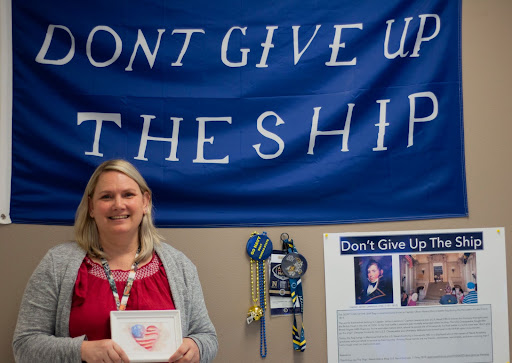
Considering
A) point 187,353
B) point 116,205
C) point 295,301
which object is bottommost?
point 187,353

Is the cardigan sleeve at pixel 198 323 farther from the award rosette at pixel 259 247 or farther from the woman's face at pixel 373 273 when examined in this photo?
the woman's face at pixel 373 273

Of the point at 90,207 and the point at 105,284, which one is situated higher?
the point at 90,207

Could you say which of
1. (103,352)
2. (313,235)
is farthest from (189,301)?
(313,235)

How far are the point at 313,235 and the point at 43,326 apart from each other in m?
1.04

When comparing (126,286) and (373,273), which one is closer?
(126,286)

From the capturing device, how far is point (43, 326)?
1.78m

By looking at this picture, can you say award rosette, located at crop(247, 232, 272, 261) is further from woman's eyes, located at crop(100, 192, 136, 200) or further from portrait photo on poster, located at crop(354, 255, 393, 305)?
woman's eyes, located at crop(100, 192, 136, 200)

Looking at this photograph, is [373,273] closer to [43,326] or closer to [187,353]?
[187,353]

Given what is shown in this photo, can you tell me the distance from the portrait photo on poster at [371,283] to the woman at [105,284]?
2.11 feet

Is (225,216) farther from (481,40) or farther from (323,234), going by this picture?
(481,40)

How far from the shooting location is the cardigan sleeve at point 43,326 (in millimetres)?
1714

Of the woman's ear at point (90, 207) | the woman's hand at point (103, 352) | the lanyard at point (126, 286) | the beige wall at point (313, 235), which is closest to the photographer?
the woman's hand at point (103, 352)

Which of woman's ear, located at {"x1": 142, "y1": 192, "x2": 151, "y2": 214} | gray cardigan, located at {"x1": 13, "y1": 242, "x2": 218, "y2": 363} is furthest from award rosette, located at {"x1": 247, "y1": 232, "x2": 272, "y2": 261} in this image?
woman's ear, located at {"x1": 142, "y1": 192, "x2": 151, "y2": 214}

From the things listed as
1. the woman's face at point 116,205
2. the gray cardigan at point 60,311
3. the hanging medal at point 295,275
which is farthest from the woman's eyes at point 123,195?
the hanging medal at point 295,275
